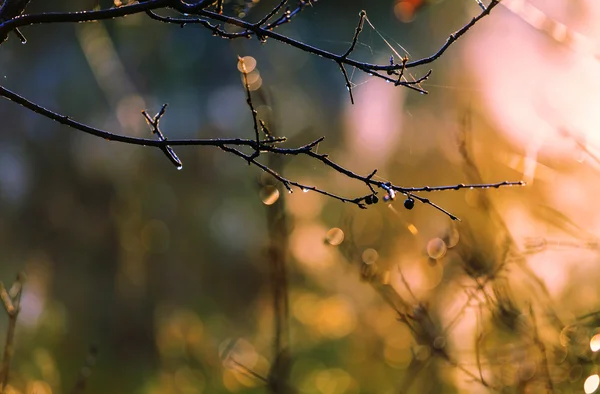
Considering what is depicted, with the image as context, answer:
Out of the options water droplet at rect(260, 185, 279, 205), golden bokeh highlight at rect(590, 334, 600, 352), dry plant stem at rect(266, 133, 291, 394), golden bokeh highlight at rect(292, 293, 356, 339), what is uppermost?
water droplet at rect(260, 185, 279, 205)

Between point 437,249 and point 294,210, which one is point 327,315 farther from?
point 437,249

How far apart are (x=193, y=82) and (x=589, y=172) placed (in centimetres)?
696

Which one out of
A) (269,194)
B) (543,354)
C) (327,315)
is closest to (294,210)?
(327,315)

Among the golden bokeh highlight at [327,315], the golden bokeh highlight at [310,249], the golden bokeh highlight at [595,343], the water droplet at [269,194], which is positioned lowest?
the golden bokeh highlight at [327,315]

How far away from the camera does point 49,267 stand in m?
7.69

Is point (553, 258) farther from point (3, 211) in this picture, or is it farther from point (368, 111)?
point (3, 211)

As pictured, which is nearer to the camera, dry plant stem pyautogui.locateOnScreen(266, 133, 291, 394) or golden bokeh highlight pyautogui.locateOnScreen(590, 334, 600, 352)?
golden bokeh highlight pyautogui.locateOnScreen(590, 334, 600, 352)

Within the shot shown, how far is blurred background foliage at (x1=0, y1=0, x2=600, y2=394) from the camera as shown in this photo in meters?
2.85

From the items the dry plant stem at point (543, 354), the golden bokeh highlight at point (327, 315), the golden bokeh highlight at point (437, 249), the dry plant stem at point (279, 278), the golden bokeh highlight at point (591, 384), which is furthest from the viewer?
the golden bokeh highlight at point (327, 315)

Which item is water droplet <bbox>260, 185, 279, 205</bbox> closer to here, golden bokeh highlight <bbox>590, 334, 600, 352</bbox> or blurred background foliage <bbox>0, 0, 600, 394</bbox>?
blurred background foliage <bbox>0, 0, 600, 394</bbox>

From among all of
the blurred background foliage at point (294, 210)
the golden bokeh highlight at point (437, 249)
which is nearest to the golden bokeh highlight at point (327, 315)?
the blurred background foliage at point (294, 210)

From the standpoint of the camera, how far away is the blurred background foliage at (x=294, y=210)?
2846 millimetres

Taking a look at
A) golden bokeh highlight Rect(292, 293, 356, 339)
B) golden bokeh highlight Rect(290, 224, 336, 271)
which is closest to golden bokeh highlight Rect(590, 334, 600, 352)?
golden bokeh highlight Rect(292, 293, 356, 339)

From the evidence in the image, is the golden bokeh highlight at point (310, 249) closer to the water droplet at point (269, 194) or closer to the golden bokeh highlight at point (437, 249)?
the golden bokeh highlight at point (437, 249)
